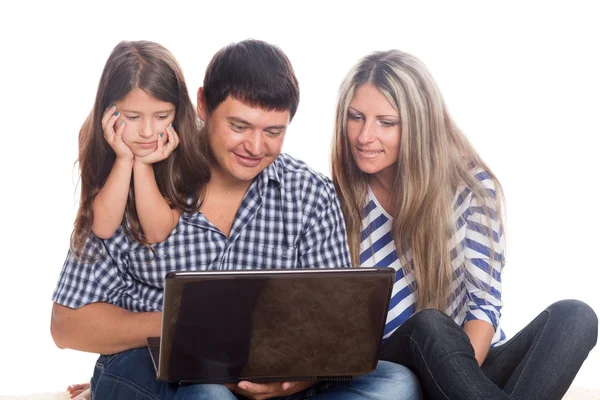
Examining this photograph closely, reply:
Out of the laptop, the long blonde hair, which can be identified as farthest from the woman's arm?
the laptop

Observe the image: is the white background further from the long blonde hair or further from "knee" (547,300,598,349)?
"knee" (547,300,598,349)

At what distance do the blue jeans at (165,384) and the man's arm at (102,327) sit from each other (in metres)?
0.03

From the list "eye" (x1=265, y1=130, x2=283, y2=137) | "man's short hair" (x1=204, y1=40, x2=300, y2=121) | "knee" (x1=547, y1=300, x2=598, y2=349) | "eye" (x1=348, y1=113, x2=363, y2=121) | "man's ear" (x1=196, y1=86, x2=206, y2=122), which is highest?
"man's short hair" (x1=204, y1=40, x2=300, y2=121)

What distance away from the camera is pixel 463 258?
2482 mm

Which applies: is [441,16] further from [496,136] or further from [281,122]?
[281,122]

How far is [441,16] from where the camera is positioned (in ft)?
12.3

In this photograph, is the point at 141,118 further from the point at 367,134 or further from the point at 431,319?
Answer: the point at 431,319

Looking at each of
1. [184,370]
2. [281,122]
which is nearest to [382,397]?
[184,370]

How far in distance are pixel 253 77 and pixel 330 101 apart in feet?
4.77

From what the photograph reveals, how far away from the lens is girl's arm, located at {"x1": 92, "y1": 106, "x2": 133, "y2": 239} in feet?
6.87

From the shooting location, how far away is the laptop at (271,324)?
174 cm

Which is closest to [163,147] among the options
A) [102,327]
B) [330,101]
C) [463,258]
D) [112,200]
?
[112,200]

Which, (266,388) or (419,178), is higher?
(419,178)

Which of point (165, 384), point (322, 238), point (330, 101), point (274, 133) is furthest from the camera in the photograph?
point (330, 101)
